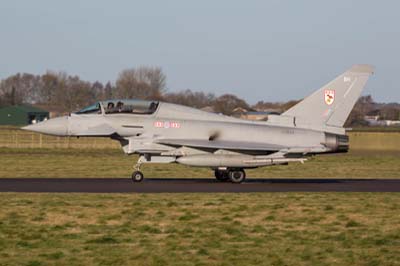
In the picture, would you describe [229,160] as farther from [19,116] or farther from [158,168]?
[19,116]

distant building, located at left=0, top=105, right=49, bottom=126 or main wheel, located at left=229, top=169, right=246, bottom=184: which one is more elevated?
distant building, located at left=0, top=105, right=49, bottom=126

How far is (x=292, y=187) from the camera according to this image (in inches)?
919

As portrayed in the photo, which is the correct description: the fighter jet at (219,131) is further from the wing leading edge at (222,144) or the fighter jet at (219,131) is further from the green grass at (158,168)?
the green grass at (158,168)

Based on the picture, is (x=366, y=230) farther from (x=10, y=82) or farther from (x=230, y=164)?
(x=10, y=82)

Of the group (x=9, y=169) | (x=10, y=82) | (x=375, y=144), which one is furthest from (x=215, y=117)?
(x=10, y=82)

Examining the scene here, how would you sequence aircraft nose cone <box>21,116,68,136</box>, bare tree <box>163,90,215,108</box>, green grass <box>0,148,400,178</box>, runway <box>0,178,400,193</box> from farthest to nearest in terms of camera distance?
bare tree <box>163,90,215,108</box> → green grass <box>0,148,400,178</box> → aircraft nose cone <box>21,116,68,136</box> → runway <box>0,178,400,193</box>

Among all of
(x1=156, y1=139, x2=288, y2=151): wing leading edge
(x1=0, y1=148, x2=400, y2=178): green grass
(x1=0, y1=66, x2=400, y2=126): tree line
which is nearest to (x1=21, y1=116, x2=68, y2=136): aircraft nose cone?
(x1=0, y1=148, x2=400, y2=178): green grass

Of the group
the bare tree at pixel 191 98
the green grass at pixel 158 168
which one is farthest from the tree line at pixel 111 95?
the green grass at pixel 158 168

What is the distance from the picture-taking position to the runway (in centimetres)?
2157

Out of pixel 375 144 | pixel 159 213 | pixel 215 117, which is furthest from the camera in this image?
pixel 375 144

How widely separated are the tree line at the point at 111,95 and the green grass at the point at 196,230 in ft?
197

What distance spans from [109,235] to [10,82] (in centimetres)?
13619

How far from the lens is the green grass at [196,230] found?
11344 mm

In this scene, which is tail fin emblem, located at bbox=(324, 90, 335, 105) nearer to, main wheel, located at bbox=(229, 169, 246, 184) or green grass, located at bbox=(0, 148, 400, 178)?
main wheel, located at bbox=(229, 169, 246, 184)
